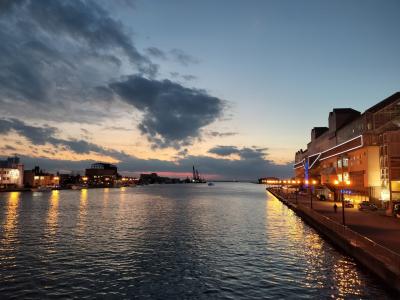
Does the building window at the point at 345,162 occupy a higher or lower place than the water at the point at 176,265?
higher

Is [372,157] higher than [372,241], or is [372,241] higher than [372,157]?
[372,157]

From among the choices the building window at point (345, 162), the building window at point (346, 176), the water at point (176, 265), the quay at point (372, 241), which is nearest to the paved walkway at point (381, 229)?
the quay at point (372, 241)

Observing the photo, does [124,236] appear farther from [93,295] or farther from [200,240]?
[93,295]

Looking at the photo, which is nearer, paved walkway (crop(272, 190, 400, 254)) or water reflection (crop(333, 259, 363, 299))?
water reflection (crop(333, 259, 363, 299))

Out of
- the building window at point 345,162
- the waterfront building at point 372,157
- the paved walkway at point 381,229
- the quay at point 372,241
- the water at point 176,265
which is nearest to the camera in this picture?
the quay at point 372,241

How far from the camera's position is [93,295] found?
22.9 m

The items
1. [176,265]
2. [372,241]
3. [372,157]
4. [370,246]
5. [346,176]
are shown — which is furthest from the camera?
[346,176]

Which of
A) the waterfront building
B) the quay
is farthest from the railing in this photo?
the waterfront building

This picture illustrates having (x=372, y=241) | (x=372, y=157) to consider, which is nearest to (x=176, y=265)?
(x=372, y=241)

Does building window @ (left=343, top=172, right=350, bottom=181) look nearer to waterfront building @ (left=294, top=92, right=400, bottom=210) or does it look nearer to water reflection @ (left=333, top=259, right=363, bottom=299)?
waterfront building @ (left=294, top=92, right=400, bottom=210)

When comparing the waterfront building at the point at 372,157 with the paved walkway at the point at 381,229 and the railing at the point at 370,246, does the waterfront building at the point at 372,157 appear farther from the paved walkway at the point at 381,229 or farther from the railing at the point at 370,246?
the railing at the point at 370,246

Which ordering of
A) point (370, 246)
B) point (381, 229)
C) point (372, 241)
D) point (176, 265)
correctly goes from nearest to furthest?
point (372, 241) → point (370, 246) → point (176, 265) → point (381, 229)

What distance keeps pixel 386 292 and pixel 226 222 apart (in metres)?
41.1

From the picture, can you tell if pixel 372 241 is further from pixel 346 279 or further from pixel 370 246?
pixel 346 279
